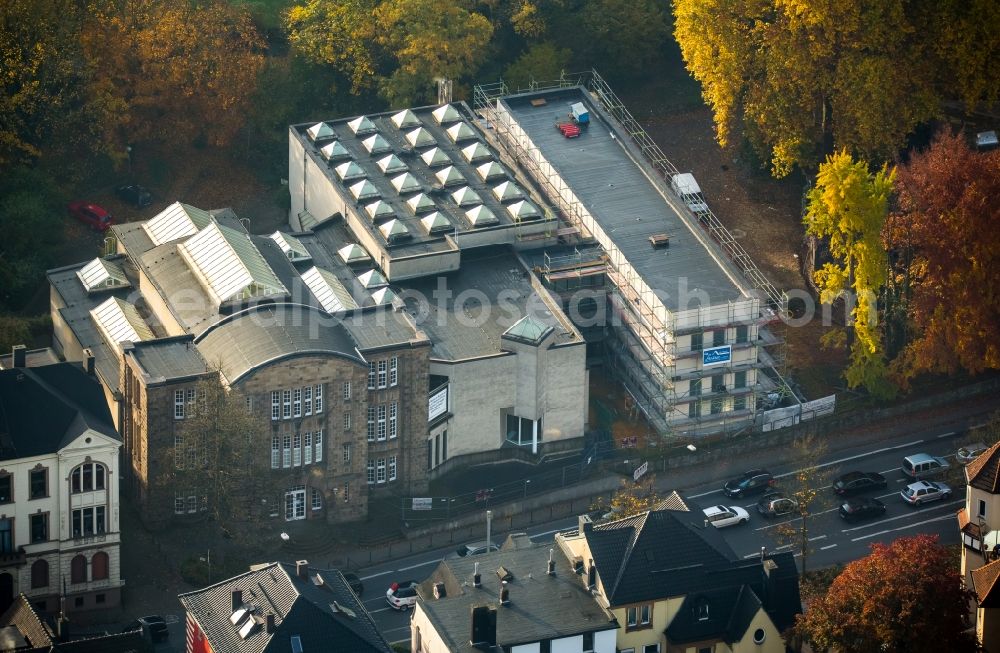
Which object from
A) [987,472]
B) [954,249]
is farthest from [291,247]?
[987,472]

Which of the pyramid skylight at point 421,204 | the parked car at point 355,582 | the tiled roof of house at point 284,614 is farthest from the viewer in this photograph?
the pyramid skylight at point 421,204

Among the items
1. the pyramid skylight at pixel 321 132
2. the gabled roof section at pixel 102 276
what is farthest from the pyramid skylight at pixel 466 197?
the gabled roof section at pixel 102 276

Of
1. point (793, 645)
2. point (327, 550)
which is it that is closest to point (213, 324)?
point (327, 550)

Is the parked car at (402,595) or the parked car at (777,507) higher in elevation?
the parked car at (777,507)

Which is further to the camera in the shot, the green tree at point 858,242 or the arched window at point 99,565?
the green tree at point 858,242

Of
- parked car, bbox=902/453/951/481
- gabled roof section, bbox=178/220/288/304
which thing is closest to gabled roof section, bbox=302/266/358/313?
gabled roof section, bbox=178/220/288/304

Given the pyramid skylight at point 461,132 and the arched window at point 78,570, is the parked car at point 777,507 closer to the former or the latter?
the pyramid skylight at point 461,132
